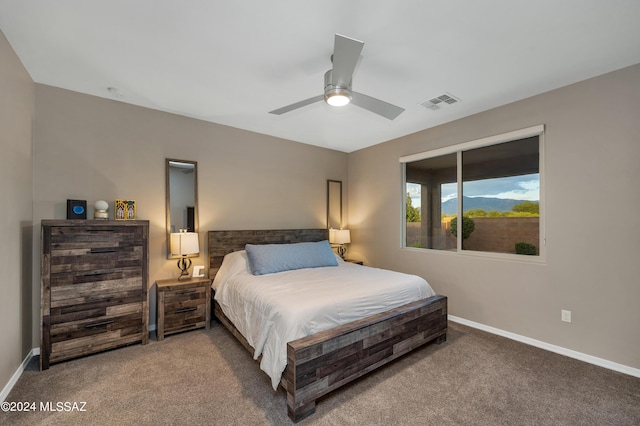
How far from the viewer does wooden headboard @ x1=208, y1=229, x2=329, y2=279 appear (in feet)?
12.2

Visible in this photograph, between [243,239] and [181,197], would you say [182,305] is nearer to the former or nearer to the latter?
[243,239]

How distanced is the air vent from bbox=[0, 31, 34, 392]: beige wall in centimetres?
369

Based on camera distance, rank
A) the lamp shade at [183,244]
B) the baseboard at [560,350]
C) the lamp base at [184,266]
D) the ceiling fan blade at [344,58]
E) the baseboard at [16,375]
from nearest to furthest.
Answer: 1. the ceiling fan blade at [344,58]
2. the baseboard at [16,375]
3. the baseboard at [560,350]
4. the lamp shade at [183,244]
5. the lamp base at [184,266]

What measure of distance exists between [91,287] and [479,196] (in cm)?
439

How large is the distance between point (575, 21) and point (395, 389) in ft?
9.50

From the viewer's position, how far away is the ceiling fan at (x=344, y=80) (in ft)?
5.75

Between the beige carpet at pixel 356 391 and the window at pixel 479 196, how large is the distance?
4.20 ft

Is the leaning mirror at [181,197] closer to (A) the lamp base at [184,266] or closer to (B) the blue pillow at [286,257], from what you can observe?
(A) the lamp base at [184,266]

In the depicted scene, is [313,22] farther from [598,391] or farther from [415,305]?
[598,391]

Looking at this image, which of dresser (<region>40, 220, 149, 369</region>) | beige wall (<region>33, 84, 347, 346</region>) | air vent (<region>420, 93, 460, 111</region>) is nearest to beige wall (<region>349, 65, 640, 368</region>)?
air vent (<region>420, 93, 460, 111</region>)

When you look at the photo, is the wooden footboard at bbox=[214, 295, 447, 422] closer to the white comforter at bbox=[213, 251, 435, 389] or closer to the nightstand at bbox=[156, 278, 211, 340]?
the white comforter at bbox=[213, 251, 435, 389]

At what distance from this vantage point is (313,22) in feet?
6.22

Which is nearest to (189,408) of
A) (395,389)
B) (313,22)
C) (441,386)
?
(395,389)

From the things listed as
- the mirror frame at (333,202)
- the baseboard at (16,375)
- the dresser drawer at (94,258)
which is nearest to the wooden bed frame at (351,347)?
the dresser drawer at (94,258)
